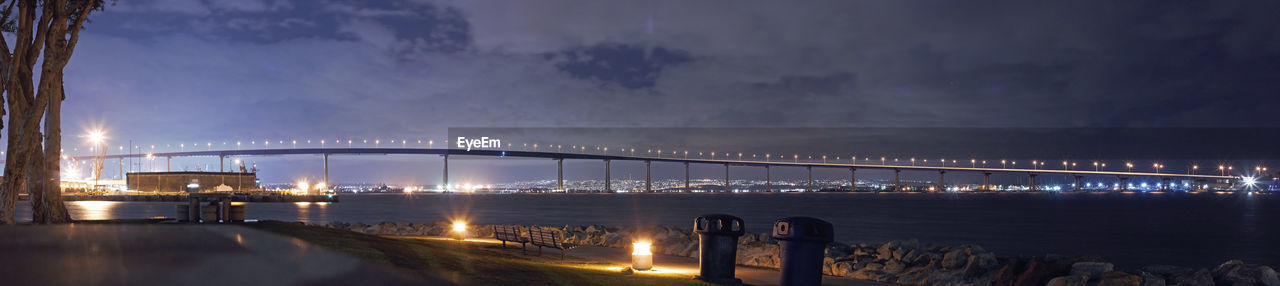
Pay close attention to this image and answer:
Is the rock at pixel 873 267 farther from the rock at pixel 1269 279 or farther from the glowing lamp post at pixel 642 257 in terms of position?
the rock at pixel 1269 279

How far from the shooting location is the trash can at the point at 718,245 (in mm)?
11312

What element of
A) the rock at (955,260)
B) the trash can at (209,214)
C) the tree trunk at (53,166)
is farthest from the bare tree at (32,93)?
the rock at (955,260)

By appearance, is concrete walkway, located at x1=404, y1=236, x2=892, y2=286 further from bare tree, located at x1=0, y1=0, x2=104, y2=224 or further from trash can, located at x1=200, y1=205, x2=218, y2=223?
bare tree, located at x1=0, y1=0, x2=104, y2=224

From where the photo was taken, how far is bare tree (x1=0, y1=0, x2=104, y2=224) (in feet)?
52.6

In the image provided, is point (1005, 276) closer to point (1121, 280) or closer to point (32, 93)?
point (1121, 280)

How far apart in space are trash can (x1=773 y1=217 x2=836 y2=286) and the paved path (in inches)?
157

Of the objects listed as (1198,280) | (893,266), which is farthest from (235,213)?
(1198,280)

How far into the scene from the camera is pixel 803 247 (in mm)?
9516

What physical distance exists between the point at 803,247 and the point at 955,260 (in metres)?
8.43

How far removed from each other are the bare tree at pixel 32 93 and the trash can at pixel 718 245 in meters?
12.7

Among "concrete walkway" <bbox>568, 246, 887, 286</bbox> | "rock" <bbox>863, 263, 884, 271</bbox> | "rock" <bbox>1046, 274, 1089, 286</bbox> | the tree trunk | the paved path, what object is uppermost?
the tree trunk

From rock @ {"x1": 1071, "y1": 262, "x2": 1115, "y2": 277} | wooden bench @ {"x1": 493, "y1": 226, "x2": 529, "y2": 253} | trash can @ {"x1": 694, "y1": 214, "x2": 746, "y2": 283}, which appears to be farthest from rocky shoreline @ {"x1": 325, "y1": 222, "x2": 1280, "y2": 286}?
trash can @ {"x1": 694, "y1": 214, "x2": 746, "y2": 283}

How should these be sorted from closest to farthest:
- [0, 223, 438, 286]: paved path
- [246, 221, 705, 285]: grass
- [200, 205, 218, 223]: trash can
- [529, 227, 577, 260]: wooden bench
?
[0, 223, 438, 286]: paved path → [246, 221, 705, 285]: grass → [529, 227, 577, 260]: wooden bench → [200, 205, 218, 223]: trash can

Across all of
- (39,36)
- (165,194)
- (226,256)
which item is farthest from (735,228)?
(165,194)
